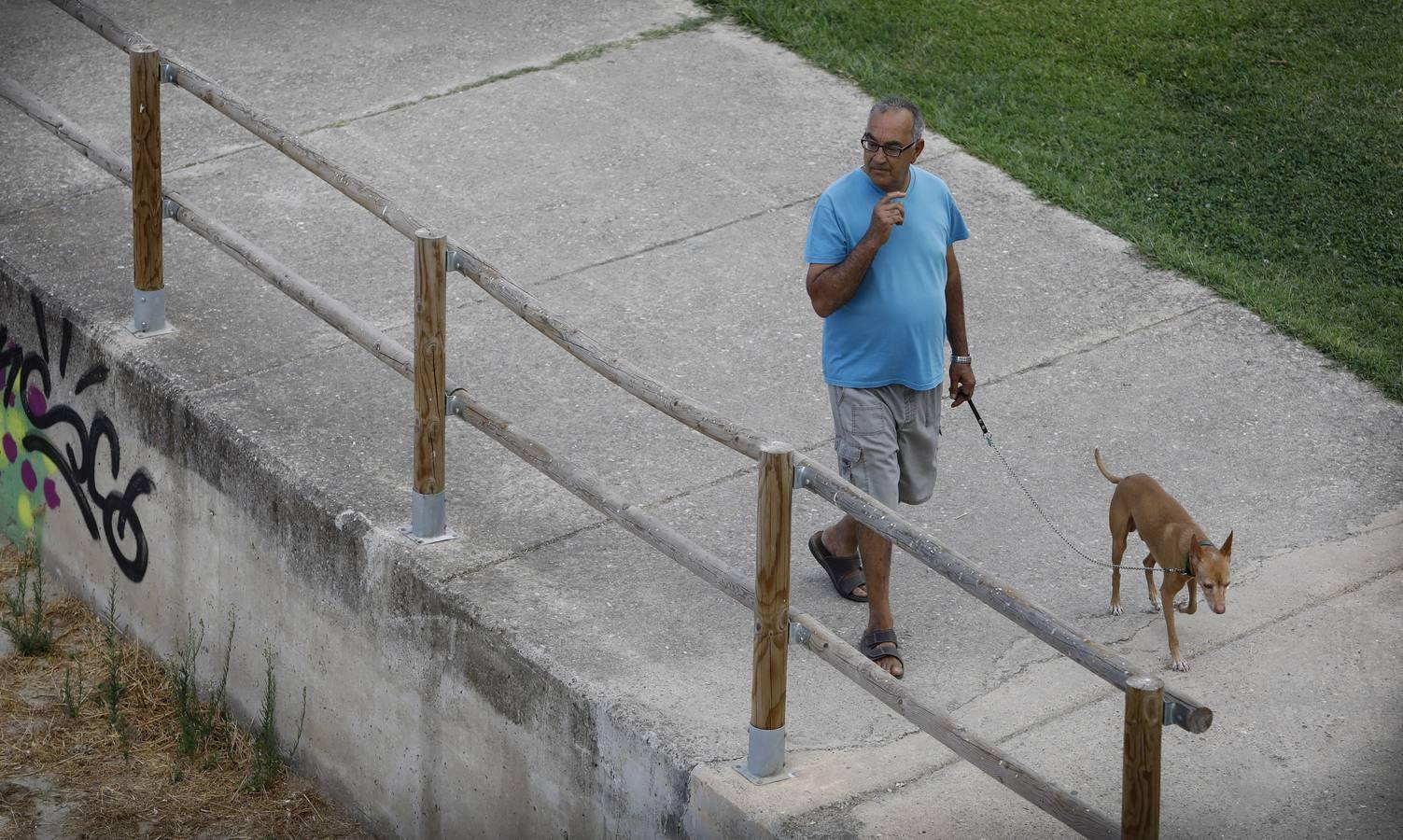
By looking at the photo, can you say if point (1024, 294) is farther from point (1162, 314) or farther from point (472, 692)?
point (472, 692)

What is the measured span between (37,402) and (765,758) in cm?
363

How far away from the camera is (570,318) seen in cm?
656

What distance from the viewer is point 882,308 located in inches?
187

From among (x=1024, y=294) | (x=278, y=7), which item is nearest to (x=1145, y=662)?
(x=1024, y=294)

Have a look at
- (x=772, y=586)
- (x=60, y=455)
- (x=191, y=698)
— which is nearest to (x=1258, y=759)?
(x=772, y=586)

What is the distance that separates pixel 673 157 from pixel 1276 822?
4380mm

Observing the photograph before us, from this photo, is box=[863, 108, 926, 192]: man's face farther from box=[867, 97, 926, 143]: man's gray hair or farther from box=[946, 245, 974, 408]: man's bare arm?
box=[946, 245, 974, 408]: man's bare arm

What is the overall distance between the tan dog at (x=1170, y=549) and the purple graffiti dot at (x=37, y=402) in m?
3.88

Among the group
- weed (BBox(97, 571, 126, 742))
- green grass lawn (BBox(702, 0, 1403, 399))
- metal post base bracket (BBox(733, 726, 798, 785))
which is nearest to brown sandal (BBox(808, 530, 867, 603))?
metal post base bracket (BBox(733, 726, 798, 785))

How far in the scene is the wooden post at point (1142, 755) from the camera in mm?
3295

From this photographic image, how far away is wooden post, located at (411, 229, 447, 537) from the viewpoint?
4879 mm

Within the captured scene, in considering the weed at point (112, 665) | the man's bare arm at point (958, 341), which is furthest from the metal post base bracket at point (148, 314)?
the man's bare arm at point (958, 341)

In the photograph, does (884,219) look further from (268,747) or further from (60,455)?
(60,455)

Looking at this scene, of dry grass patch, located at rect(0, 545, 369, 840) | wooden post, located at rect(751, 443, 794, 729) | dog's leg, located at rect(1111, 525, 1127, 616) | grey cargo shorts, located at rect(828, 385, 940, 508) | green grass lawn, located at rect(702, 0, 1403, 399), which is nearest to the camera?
wooden post, located at rect(751, 443, 794, 729)
